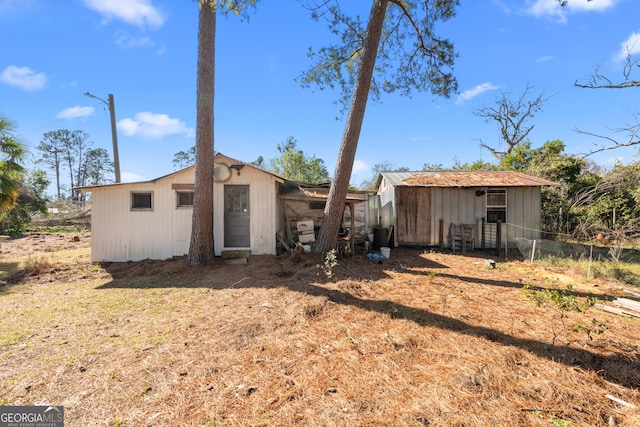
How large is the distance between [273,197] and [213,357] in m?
6.11

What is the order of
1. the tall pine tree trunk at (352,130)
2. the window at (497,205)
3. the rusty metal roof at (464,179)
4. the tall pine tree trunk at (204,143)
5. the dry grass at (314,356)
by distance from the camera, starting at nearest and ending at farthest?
1. the dry grass at (314,356)
2. the tall pine tree trunk at (204,143)
3. the tall pine tree trunk at (352,130)
4. the rusty metal roof at (464,179)
5. the window at (497,205)

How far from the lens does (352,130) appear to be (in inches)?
283

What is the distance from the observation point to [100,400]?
2221 mm

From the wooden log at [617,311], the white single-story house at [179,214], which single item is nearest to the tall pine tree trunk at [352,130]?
the white single-story house at [179,214]

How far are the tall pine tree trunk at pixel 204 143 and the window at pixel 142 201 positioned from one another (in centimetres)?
254

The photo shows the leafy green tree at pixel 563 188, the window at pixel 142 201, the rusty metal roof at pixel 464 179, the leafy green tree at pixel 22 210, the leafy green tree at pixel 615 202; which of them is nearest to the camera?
the window at pixel 142 201

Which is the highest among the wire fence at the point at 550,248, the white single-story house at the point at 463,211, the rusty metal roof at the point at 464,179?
the rusty metal roof at the point at 464,179

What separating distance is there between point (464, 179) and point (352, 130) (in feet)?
19.6

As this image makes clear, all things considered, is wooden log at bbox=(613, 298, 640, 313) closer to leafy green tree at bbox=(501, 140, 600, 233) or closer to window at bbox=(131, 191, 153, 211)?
leafy green tree at bbox=(501, 140, 600, 233)

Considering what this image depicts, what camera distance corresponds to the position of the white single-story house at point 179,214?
838 centimetres

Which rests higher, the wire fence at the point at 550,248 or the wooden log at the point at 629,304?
the wire fence at the point at 550,248

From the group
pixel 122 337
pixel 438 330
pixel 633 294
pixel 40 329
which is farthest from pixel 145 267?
pixel 633 294

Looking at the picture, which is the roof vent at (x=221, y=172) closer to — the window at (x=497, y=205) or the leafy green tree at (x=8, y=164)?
the leafy green tree at (x=8, y=164)

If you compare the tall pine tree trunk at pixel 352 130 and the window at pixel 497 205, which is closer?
the tall pine tree trunk at pixel 352 130
